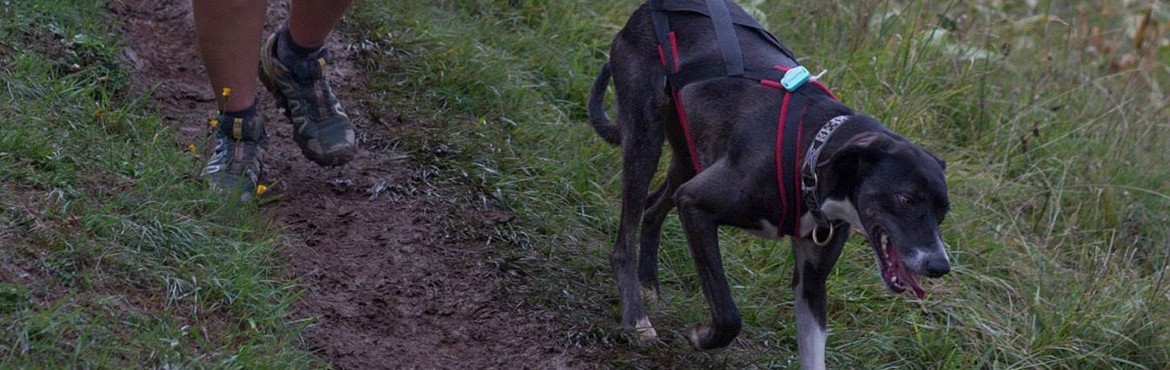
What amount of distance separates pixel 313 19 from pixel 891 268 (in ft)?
6.37

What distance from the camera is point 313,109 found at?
13.0ft

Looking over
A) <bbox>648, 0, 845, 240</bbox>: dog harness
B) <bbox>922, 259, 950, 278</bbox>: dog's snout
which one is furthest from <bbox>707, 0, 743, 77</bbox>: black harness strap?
<bbox>922, 259, 950, 278</bbox>: dog's snout

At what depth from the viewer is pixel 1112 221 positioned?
5.12 metres

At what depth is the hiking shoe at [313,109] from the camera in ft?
13.0

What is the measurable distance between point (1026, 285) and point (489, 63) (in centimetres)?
218

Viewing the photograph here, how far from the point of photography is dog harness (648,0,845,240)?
3164 millimetres

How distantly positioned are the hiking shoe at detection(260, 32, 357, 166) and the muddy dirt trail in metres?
0.17

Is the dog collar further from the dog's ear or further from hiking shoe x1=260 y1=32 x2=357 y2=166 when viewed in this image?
hiking shoe x1=260 y1=32 x2=357 y2=166

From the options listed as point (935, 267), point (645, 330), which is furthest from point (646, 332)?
point (935, 267)

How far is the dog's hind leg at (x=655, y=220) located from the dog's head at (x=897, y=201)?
35.6 inches

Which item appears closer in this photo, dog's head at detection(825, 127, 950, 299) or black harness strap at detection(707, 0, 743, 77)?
dog's head at detection(825, 127, 950, 299)

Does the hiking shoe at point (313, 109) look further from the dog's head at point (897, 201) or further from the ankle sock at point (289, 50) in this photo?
the dog's head at point (897, 201)

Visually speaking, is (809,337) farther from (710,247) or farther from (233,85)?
(233,85)

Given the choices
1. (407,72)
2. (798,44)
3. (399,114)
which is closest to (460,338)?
(399,114)
